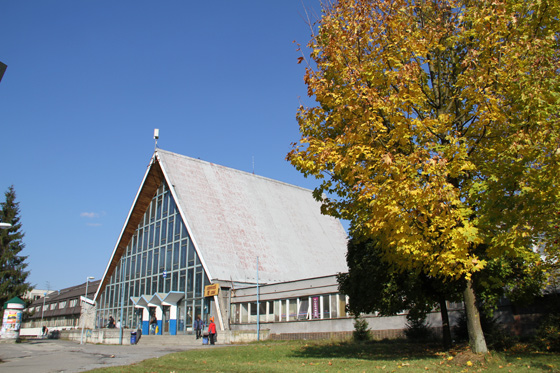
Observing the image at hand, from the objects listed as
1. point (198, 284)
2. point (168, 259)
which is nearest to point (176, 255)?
point (168, 259)

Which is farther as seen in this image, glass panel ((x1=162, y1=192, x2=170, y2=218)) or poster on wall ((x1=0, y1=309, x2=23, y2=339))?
glass panel ((x1=162, y1=192, x2=170, y2=218))

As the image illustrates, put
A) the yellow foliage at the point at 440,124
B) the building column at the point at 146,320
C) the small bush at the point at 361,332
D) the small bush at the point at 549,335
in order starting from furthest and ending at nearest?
the building column at the point at 146,320 → the small bush at the point at 361,332 → the small bush at the point at 549,335 → the yellow foliage at the point at 440,124

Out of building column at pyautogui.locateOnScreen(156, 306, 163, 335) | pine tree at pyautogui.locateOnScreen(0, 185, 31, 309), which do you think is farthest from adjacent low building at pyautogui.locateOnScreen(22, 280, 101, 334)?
building column at pyautogui.locateOnScreen(156, 306, 163, 335)

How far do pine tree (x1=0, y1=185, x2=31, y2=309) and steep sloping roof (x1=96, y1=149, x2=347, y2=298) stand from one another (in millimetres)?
13422

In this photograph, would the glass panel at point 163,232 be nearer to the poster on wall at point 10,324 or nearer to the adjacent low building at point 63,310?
the poster on wall at point 10,324

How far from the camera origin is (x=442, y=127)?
34.3ft

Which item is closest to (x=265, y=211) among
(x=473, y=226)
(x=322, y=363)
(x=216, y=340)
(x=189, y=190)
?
(x=189, y=190)

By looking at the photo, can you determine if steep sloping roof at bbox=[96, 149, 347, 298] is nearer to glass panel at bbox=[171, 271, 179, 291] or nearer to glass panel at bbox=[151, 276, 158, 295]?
glass panel at bbox=[171, 271, 179, 291]

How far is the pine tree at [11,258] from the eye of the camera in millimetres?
51844

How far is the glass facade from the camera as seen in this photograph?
1345 inches

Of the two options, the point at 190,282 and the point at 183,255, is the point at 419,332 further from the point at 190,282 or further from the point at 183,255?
the point at 183,255

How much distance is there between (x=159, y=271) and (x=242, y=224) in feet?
26.6

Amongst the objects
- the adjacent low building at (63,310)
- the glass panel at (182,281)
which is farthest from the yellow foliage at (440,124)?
the adjacent low building at (63,310)

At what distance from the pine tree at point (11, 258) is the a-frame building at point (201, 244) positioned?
12718 millimetres
